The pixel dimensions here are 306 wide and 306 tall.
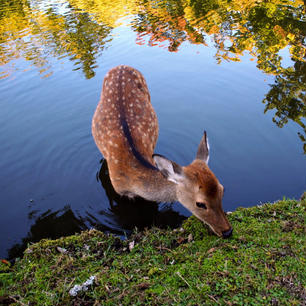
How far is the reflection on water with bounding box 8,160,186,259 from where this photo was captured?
12.7ft

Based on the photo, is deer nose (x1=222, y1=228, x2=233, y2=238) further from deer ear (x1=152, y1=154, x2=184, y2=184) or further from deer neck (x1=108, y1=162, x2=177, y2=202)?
deer neck (x1=108, y1=162, x2=177, y2=202)

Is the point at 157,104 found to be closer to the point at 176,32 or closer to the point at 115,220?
the point at 115,220

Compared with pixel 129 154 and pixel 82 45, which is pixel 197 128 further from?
pixel 82 45

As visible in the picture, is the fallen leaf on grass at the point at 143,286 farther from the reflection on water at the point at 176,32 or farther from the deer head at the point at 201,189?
the reflection on water at the point at 176,32

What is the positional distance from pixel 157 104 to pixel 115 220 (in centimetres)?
336

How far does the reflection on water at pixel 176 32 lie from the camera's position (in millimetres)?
6711

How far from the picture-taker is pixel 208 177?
293cm

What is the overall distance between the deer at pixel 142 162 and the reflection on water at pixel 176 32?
283 cm

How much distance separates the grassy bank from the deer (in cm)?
29

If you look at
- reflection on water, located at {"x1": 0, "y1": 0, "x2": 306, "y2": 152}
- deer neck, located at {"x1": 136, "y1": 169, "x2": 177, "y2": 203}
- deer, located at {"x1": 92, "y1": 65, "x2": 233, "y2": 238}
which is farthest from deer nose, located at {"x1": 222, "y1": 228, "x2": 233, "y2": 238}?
reflection on water, located at {"x1": 0, "y1": 0, "x2": 306, "y2": 152}

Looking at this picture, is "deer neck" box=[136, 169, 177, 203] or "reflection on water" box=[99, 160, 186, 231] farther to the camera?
"reflection on water" box=[99, 160, 186, 231]

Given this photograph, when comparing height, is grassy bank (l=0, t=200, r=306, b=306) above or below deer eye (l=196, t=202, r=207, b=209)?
below

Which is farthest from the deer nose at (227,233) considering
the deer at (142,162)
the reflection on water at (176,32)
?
the reflection on water at (176,32)

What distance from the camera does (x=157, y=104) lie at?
21.8ft
